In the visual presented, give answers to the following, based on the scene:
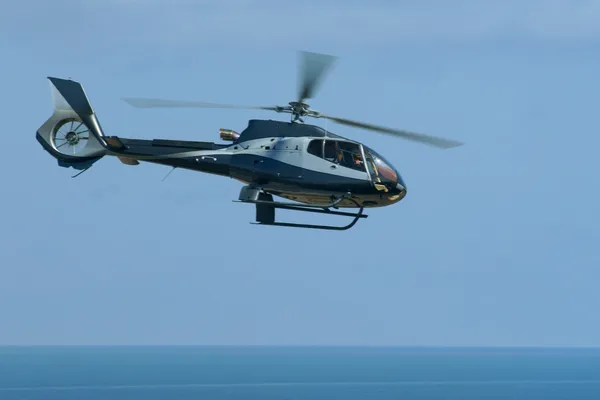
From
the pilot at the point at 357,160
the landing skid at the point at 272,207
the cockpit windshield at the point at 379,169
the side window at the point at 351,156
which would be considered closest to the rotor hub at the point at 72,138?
the landing skid at the point at 272,207

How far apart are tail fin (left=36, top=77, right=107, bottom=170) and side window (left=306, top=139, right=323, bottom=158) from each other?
5.45m

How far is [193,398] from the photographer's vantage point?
342ft

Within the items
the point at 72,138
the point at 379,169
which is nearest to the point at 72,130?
the point at 72,138

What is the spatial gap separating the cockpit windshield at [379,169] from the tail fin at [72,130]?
6.93 m

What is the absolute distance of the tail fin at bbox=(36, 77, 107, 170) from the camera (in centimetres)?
2539

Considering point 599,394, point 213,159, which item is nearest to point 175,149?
point 213,159

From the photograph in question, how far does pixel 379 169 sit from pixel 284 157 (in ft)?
7.69

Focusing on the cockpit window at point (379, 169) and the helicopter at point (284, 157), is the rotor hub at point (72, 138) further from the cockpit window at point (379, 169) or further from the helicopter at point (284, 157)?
the cockpit window at point (379, 169)

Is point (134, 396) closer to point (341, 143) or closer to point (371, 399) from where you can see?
point (371, 399)

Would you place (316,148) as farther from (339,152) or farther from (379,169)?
(379,169)

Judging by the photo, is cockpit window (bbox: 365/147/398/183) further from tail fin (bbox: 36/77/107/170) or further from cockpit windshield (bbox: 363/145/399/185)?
tail fin (bbox: 36/77/107/170)

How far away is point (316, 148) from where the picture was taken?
77.4 ft

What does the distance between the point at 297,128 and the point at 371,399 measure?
8653 cm

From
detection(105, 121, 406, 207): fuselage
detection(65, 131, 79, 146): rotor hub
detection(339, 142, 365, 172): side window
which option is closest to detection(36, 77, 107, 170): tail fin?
detection(65, 131, 79, 146): rotor hub
